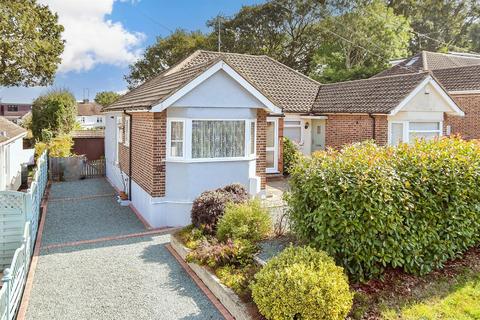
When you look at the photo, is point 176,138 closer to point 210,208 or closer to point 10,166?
point 210,208

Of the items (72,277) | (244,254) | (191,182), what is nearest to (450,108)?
(191,182)

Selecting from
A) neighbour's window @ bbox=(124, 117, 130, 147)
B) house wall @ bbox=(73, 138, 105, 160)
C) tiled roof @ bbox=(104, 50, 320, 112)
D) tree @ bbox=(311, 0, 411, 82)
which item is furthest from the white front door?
tree @ bbox=(311, 0, 411, 82)

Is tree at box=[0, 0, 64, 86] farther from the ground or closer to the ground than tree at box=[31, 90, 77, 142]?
farther from the ground

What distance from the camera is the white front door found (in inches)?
742

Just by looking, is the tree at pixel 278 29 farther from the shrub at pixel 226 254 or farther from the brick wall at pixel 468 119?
the shrub at pixel 226 254

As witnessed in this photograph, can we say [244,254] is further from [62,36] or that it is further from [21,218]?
[62,36]

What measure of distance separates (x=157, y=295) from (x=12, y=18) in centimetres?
2783

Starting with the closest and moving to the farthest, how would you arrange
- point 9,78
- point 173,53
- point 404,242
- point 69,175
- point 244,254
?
point 404,242, point 244,254, point 69,175, point 9,78, point 173,53

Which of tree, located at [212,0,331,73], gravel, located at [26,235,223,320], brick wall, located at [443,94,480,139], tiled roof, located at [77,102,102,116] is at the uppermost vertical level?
tree, located at [212,0,331,73]

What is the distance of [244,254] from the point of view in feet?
26.8

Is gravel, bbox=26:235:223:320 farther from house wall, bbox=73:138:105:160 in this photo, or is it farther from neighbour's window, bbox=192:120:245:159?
house wall, bbox=73:138:105:160

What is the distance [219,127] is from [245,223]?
430 centimetres

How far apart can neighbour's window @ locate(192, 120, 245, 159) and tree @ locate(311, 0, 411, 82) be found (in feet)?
96.5

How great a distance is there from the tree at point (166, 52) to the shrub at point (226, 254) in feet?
132
